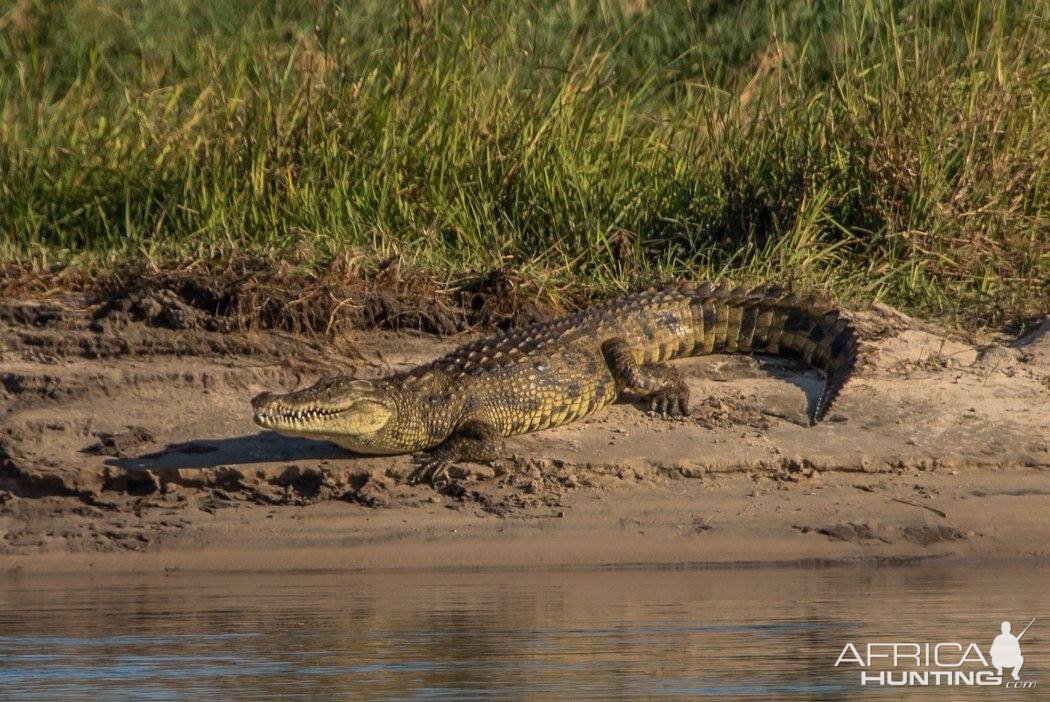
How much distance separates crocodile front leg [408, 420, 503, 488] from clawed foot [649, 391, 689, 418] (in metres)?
0.69

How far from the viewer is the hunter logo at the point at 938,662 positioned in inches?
159

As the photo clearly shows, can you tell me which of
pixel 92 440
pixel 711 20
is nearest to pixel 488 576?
pixel 92 440

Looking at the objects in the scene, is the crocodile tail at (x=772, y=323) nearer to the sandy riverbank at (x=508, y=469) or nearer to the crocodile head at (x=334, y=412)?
the sandy riverbank at (x=508, y=469)

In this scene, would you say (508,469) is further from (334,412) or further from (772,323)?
(772,323)

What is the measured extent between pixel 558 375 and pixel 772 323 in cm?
114

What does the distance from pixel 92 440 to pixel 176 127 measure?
8.85ft

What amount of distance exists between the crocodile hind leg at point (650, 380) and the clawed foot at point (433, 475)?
3.17ft

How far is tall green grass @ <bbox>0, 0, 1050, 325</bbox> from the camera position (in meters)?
8.09

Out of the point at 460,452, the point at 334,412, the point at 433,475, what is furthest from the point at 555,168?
the point at 334,412

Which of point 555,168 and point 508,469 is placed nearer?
point 508,469

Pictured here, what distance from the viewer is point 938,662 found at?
4180 mm

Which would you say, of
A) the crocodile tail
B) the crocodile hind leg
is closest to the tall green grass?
the crocodile tail

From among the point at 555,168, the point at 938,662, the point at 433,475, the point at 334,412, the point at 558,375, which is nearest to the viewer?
the point at 938,662

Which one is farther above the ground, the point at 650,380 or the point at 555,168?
the point at 555,168
